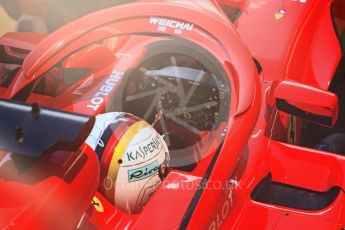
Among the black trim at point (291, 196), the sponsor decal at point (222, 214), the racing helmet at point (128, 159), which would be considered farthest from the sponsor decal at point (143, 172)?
the black trim at point (291, 196)

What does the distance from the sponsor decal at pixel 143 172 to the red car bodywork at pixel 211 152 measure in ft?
0.21

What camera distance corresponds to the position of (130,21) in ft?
7.33

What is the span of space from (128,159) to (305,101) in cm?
78

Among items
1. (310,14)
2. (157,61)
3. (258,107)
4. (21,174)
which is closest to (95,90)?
(157,61)

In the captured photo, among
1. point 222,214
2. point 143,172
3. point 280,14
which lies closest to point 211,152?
point 222,214

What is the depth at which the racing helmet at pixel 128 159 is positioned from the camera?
193cm

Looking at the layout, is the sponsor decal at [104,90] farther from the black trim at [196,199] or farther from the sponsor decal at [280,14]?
the sponsor decal at [280,14]

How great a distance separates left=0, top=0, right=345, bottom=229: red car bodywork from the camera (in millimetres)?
1665

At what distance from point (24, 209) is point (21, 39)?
1348 mm

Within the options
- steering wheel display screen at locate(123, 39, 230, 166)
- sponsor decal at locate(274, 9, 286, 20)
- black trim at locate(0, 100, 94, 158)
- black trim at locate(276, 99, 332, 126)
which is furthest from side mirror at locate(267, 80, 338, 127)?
black trim at locate(0, 100, 94, 158)

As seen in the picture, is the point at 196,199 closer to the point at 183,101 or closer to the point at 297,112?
the point at 183,101

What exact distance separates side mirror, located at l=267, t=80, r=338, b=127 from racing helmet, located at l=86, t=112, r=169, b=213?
58 centimetres

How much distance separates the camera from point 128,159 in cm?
193

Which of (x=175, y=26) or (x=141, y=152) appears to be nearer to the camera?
(x=141, y=152)
